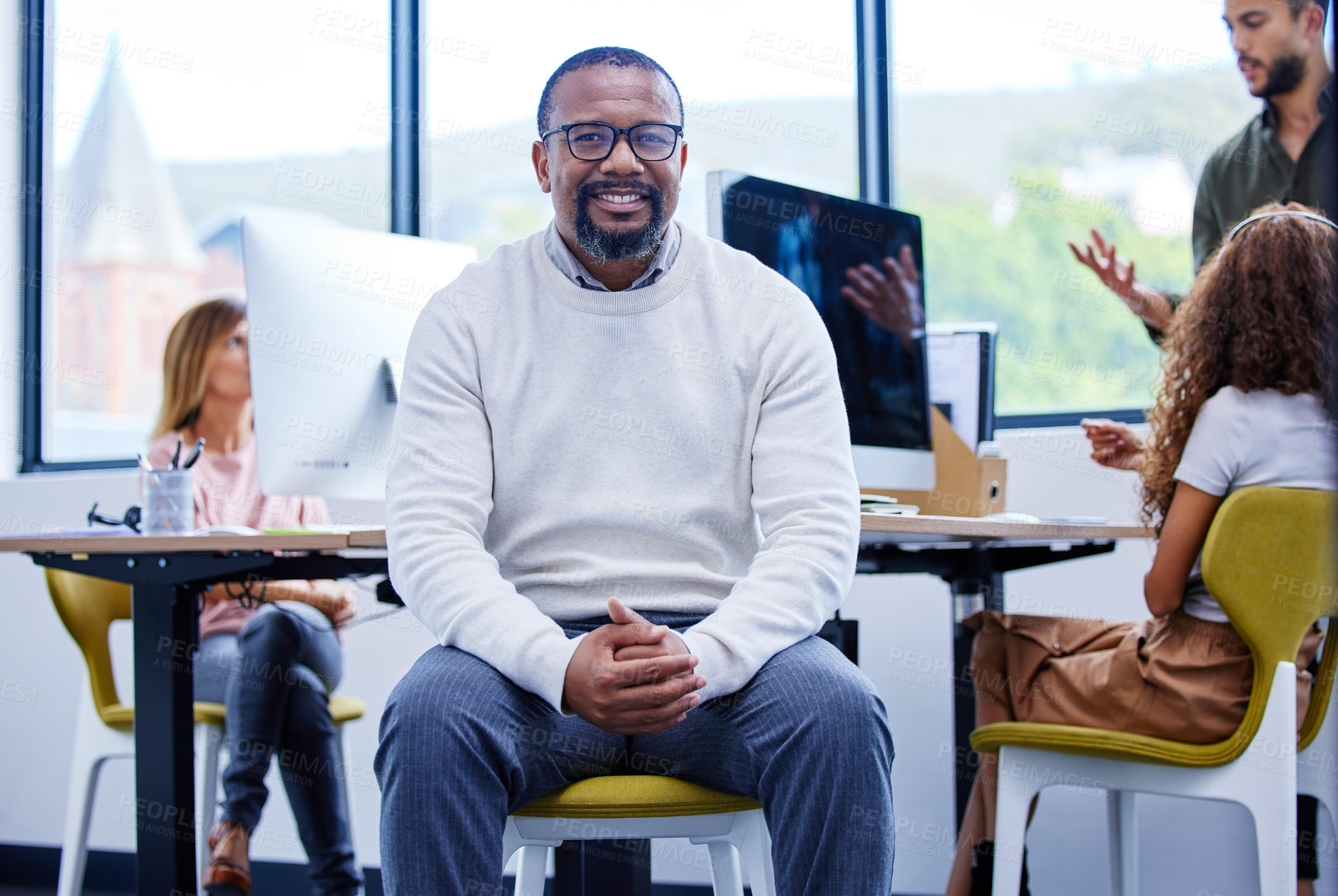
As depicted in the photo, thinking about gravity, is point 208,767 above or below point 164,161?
below

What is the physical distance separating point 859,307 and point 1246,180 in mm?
1242

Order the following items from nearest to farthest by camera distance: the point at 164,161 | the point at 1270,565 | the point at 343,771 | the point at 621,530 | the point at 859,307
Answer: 1. the point at 621,530
2. the point at 1270,565
3. the point at 859,307
4. the point at 343,771
5. the point at 164,161

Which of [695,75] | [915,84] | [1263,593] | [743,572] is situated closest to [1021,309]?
[915,84]

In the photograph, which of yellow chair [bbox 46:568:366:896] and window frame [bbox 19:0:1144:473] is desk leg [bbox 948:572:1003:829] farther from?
yellow chair [bbox 46:568:366:896]

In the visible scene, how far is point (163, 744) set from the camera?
1.63m

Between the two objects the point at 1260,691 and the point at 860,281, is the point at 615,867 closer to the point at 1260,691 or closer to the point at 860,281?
the point at 1260,691

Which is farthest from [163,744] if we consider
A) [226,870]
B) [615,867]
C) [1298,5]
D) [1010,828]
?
[1298,5]

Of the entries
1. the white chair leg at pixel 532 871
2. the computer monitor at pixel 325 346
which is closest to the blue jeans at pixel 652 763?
Answer: the white chair leg at pixel 532 871

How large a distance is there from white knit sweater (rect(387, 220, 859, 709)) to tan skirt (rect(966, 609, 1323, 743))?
57cm

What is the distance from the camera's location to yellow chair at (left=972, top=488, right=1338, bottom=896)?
155 centimetres

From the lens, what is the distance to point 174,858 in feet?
5.26

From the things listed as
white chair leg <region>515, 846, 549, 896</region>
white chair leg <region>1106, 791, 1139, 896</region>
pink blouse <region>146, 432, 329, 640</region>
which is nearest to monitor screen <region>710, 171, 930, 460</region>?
white chair leg <region>1106, 791, 1139, 896</region>

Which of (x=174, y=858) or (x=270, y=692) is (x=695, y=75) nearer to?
(x=270, y=692)

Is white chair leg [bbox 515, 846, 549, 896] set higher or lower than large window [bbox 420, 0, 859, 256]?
lower
